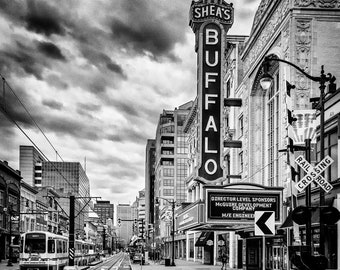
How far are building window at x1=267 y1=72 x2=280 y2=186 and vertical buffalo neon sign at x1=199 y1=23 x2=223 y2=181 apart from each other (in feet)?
21.5

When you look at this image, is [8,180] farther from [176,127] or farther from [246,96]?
[176,127]

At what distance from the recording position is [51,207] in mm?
128750

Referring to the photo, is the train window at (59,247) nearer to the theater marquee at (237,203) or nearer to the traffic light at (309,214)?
the theater marquee at (237,203)

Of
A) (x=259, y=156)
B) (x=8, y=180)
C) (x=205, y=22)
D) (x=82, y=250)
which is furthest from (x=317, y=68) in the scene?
(x=8, y=180)

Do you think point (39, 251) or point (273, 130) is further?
point (39, 251)

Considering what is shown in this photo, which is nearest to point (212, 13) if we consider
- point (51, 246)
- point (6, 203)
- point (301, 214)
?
point (51, 246)

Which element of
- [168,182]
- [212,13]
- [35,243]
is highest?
[212,13]

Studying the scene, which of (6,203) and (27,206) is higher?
(6,203)

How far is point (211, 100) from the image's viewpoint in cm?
3644

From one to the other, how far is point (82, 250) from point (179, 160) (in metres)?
98.3

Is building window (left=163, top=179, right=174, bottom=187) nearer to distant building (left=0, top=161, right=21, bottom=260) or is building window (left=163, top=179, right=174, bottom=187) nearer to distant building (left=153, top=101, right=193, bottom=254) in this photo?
distant building (left=153, top=101, right=193, bottom=254)

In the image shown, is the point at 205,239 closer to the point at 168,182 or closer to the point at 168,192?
the point at 168,192

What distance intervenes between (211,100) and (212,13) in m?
5.82

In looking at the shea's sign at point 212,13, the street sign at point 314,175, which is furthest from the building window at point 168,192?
the street sign at point 314,175
